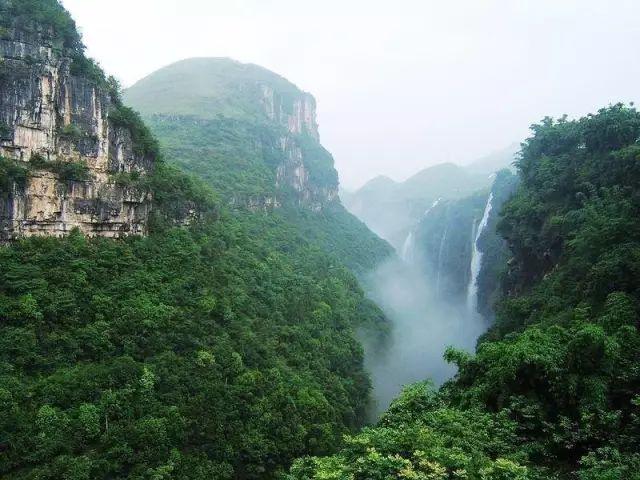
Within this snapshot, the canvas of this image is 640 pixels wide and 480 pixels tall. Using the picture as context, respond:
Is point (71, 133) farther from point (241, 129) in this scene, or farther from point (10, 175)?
point (241, 129)

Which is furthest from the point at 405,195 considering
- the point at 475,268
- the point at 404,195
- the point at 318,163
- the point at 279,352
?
the point at 279,352

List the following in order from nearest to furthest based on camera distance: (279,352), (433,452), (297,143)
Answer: (433,452) < (279,352) < (297,143)

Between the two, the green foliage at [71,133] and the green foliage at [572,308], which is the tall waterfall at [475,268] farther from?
the green foliage at [71,133]

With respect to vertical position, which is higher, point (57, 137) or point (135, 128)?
point (135, 128)

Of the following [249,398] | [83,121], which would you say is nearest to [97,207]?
[83,121]

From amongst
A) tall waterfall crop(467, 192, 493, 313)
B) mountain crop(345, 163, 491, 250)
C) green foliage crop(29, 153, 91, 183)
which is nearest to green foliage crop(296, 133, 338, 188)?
mountain crop(345, 163, 491, 250)

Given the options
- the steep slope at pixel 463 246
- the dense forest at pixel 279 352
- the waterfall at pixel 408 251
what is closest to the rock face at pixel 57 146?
the dense forest at pixel 279 352
